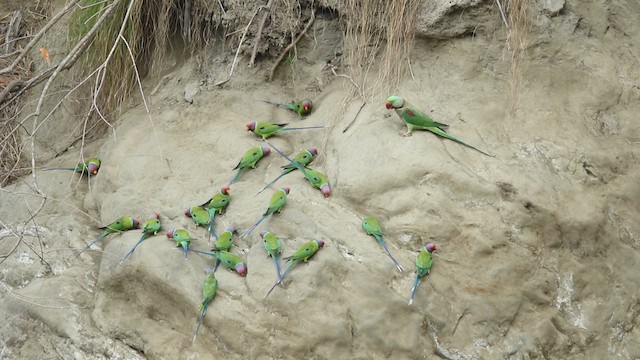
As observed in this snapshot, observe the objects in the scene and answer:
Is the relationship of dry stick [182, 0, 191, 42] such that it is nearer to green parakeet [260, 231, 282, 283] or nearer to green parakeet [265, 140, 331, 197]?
green parakeet [265, 140, 331, 197]

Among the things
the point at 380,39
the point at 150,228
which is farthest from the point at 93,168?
the point at 380,39

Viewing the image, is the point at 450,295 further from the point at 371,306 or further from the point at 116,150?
the point at 116,150

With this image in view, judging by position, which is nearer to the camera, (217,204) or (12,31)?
(217,204)

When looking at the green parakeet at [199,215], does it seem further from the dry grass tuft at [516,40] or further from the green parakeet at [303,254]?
the dry grass tuft at [516,40]

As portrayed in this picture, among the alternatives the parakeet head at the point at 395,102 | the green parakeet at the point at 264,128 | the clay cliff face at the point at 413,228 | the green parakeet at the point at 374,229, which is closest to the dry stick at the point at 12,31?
the clay cliff face at the point at 413,228

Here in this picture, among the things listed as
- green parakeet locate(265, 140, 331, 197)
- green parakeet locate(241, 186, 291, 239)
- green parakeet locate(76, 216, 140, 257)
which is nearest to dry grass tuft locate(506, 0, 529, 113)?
green parakeet locate(265, 140, 331, 197)

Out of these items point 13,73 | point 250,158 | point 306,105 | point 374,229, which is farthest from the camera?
point 13,73

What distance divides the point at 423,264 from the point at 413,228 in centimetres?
21

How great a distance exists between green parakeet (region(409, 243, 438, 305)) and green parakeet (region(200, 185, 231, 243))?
43.0 inches

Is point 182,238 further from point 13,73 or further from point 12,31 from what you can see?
point 12,31

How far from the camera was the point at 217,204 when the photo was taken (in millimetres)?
4766

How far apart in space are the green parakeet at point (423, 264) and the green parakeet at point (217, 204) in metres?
1.09

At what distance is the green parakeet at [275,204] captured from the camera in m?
4.56

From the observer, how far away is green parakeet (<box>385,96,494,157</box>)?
462 cm
